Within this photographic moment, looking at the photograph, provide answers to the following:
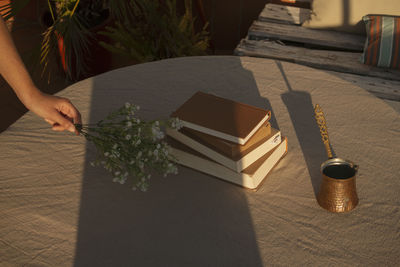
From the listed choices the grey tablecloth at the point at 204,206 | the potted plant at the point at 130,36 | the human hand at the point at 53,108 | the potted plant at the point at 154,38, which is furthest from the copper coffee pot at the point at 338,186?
the potted plant at the point at 154,38

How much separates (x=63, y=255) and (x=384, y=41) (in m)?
1.78

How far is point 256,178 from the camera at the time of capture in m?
1.05

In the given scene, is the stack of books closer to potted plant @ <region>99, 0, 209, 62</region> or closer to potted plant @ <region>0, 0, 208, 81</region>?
potted plant @ <region>0, 0, 208, 81</region>

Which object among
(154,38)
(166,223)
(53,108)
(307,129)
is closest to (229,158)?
(166,223)

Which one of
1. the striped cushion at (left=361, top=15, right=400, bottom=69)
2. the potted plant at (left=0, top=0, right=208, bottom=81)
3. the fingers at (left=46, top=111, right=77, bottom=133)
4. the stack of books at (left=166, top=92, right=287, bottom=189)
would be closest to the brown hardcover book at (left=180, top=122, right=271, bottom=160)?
the stack of books at (left=166, top=92, right=287, bottom=189)

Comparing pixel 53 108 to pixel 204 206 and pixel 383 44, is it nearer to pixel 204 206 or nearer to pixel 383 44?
pixel 204 206

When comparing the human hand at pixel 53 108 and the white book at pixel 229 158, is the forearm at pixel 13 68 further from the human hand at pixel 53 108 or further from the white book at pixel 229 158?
the white book at pixel 229 158

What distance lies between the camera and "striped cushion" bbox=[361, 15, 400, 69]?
81.7 inches

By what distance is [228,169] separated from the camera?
1051 mm

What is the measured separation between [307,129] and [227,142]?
1.11ft

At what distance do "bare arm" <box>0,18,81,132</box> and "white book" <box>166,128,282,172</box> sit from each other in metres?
0.27

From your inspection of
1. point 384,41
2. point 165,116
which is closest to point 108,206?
point 165,116

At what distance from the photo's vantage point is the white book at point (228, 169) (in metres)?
1.05

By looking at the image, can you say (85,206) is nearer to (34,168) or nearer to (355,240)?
(34,168)
